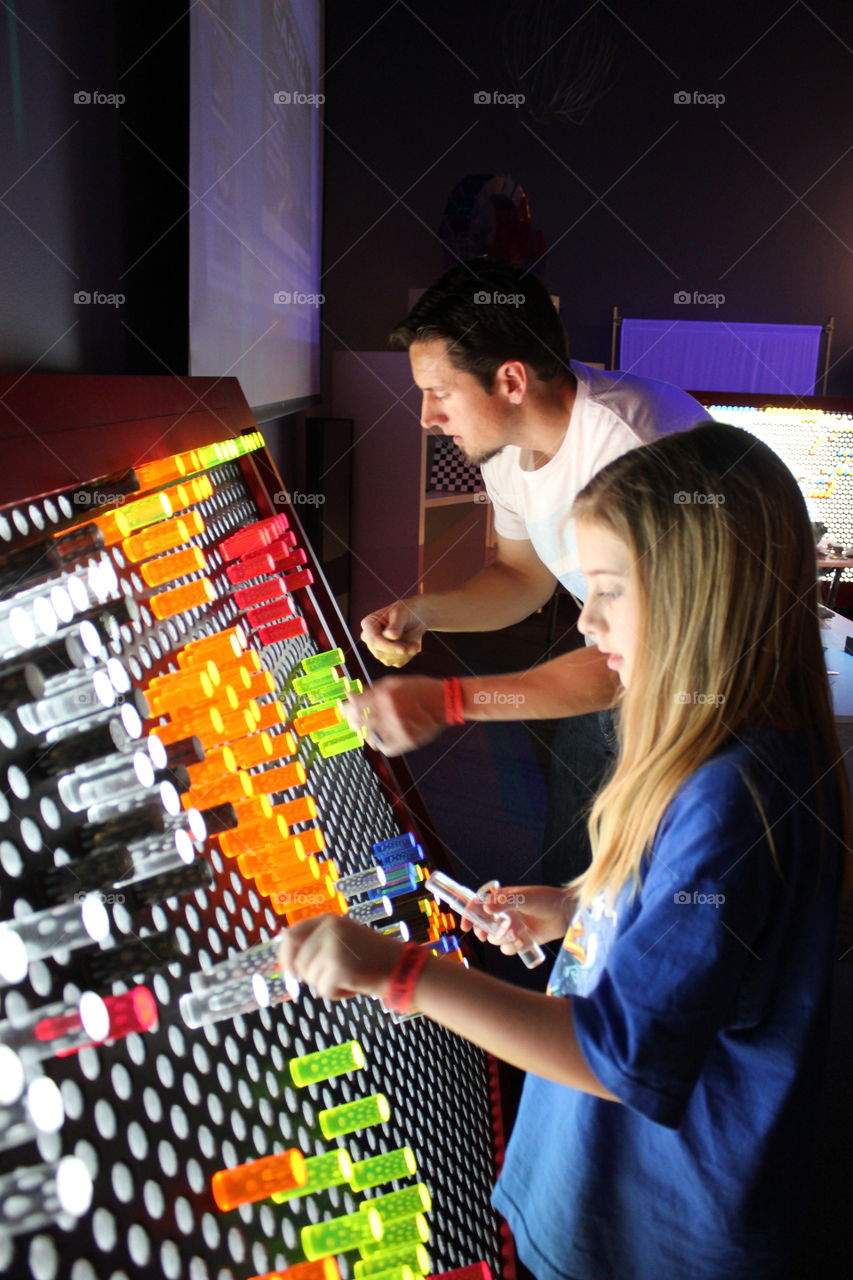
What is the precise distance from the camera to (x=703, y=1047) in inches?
27.3

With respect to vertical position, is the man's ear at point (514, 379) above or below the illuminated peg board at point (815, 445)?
above

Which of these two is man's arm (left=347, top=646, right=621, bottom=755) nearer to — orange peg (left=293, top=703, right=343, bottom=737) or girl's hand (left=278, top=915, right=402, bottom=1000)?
orange peg (left=293, top=703, right=343, bottom=737)

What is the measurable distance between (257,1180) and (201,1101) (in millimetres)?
53

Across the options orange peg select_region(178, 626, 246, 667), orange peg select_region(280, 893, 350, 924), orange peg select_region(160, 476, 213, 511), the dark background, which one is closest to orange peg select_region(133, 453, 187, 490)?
orange peg select_region(160, 476, 213, 511)

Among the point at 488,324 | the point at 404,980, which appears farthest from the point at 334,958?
the point at 488,324

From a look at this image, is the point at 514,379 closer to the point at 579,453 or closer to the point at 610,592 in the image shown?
the point at 579,453

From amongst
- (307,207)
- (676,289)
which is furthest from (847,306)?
(307,207)

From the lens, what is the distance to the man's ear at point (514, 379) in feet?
5.38

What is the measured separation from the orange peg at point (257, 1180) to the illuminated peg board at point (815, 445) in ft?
11.9

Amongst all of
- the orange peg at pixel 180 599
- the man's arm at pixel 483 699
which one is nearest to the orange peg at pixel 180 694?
the orange peg at pixel 180 599

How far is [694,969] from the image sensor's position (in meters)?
0.68

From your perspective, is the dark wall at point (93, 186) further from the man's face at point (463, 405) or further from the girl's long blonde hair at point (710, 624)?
the girl's long blonde hair at point (710, 624)

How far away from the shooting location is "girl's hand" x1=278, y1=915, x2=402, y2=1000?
0.63 m

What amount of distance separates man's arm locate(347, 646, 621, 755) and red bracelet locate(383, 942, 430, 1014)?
1.67ft
